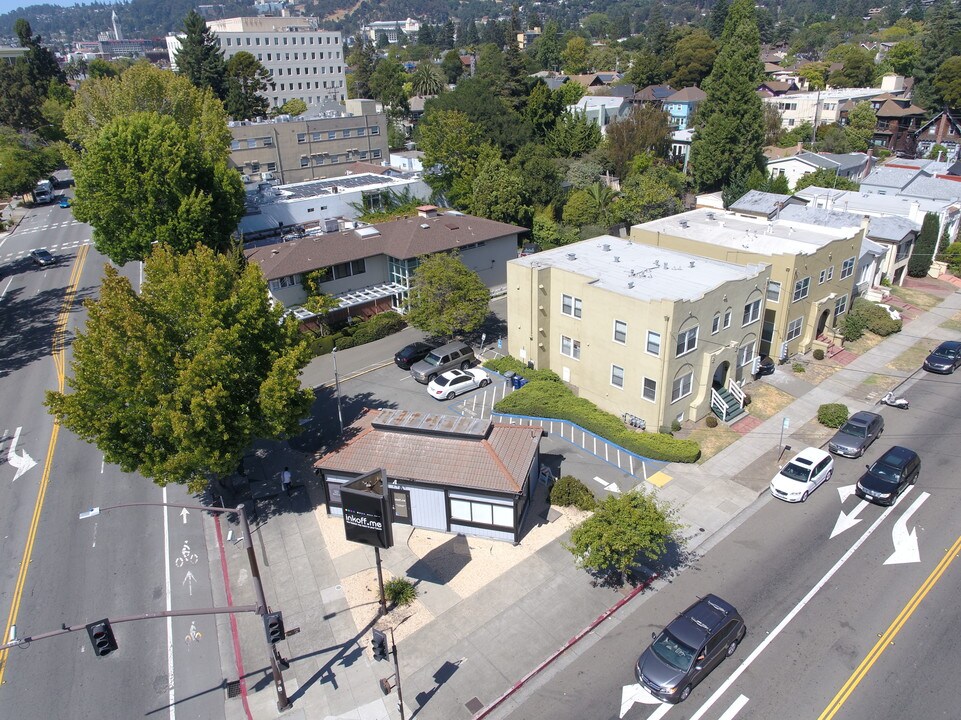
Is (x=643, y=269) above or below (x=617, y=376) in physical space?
above

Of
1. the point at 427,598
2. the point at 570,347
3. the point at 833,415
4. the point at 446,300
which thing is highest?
the point at 446,300

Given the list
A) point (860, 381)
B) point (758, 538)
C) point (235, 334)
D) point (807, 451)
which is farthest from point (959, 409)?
point (235, 334)

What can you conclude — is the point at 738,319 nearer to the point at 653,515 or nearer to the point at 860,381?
the point at 860,381

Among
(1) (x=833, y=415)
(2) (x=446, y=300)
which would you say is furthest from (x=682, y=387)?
(2) (x=446, y=300)

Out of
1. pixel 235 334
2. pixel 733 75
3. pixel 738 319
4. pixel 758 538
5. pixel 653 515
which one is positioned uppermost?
pixel 733 75

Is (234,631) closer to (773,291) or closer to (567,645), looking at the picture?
(567,645)
